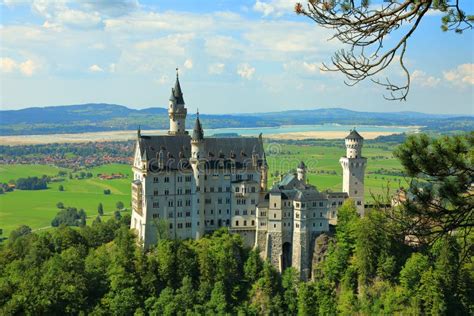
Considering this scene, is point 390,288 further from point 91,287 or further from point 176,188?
point 91,287

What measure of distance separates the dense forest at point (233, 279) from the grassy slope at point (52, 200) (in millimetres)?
63515

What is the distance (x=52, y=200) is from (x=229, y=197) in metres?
101

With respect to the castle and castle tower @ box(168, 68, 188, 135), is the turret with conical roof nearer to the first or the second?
the castle

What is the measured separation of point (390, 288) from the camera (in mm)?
65125

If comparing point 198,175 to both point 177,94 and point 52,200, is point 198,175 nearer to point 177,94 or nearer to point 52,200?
point 177,94

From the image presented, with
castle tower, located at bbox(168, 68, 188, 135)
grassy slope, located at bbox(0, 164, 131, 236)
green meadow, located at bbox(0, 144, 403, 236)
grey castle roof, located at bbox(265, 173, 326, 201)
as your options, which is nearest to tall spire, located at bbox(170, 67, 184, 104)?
castle tower, located at bbox(168, 68, 188, 135)

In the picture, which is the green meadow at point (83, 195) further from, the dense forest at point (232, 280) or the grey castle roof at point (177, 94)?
the dense forest at point (232, 280)

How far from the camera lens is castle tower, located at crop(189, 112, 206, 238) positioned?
7381 cm

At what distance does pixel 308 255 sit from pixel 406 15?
2220 inches

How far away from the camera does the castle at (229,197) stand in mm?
72312

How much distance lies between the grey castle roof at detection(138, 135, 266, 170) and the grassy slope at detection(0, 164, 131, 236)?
6711 centimetres

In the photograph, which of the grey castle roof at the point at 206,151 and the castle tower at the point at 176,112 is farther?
the castle tower at the point at 176,112

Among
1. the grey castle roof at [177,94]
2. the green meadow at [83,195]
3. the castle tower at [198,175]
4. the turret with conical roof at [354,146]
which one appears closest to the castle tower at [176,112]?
the grey castle roof at [177,94]

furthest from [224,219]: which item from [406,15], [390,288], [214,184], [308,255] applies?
[406,15]
